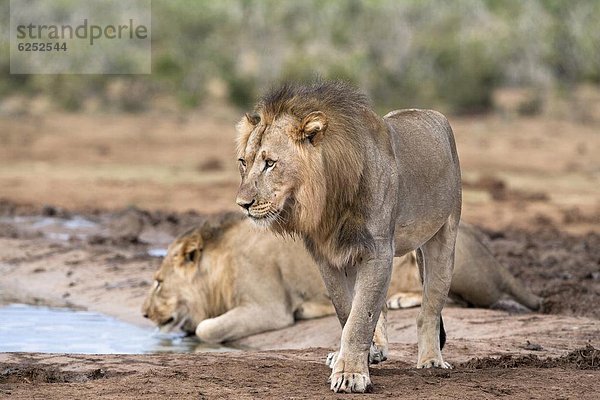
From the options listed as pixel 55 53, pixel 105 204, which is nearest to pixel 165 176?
pixel 105 204

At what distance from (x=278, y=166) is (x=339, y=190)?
292 mm

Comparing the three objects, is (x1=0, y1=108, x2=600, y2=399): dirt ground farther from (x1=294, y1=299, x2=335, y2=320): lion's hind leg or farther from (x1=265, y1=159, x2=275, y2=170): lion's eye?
(x1=265, y1=159, x2=275, y2=170): lion's eye

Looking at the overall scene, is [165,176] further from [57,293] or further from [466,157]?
[57,293]

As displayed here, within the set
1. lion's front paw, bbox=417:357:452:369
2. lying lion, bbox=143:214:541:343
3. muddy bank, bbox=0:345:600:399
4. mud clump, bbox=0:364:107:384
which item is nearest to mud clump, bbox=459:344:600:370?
muddy bank, bbox=0:345:600:399

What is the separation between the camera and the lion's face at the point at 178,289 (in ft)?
25.9

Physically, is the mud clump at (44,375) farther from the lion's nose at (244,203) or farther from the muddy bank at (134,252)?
the muddy bank at (134,252)

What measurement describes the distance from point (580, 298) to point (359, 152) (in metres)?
4.02

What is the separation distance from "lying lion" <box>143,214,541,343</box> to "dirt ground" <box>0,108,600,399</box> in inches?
7.7

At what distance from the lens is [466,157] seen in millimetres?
20219

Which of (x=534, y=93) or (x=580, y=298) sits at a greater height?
(x=534, y=93)

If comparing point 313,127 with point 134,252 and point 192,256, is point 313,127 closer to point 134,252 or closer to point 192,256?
point 192,256

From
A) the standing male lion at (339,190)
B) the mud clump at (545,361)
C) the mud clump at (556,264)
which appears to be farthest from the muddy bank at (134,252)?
the standing male lion at (339,190)

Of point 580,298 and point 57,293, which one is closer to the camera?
point 580,298

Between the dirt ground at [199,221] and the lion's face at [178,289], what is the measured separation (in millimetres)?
389
